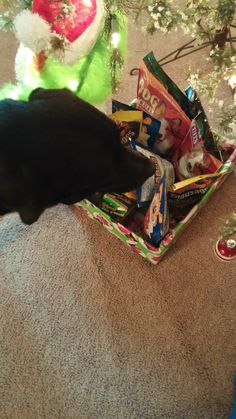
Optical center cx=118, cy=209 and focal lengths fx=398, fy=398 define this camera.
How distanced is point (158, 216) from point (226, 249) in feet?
0.91

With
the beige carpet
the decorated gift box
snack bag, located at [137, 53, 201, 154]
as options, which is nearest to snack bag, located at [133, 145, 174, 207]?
the decorated gift box

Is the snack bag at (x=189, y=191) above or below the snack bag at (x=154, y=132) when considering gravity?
below

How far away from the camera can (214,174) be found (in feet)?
3.40

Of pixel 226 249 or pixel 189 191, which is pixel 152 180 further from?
pixel 226 249

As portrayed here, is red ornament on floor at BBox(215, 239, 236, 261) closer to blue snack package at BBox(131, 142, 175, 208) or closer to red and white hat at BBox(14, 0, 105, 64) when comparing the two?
blue snack package at BBox(131, 142, 175, 208)

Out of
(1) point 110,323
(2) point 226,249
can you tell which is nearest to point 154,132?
(2) point 226,249

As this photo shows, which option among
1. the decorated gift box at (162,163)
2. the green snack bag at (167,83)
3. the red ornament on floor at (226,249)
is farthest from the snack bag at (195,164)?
the red ornament on floor at (226,249)

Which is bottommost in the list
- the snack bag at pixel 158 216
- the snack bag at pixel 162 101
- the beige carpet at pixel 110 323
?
the beige carpet at pixel 110 323

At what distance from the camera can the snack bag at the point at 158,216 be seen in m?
1.00

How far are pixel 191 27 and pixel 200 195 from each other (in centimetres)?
44

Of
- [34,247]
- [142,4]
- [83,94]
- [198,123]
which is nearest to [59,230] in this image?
[34,247]

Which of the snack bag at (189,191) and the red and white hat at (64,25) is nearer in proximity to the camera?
the red and white hat at (64,25)

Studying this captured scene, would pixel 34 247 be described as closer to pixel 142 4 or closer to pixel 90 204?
pixel 90 204

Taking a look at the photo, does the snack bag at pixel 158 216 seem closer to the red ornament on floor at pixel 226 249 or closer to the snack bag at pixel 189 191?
the snack bag at pixel 189 191
